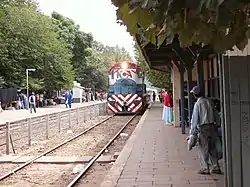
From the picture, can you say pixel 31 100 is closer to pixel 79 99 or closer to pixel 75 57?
pixel 79 99

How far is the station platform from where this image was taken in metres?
8.23

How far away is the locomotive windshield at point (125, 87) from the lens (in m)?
35.5

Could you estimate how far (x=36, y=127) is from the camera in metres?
18.6

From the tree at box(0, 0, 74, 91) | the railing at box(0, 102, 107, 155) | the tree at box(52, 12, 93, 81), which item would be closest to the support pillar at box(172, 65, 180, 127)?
the railing at box(0, 102, 107, 155)

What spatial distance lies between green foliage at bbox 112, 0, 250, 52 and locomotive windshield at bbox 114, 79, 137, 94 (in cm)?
3290

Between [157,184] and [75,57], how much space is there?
7760 centimetres

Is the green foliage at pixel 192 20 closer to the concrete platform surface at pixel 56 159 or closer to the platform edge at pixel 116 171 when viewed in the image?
the platform edge at pixel 116 171

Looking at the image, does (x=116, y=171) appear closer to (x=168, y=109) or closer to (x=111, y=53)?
(x=168, y=109)

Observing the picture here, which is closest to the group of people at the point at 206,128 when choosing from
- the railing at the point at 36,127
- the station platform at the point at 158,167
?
the station platform at the point at 158,167

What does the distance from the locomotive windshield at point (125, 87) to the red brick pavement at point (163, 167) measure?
20106 mm

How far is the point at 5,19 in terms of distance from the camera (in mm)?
52656

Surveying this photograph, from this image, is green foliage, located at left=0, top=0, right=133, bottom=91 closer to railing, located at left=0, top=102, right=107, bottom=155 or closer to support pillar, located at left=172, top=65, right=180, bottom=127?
railing, located at left=0, top=102, right=107, bottom=155

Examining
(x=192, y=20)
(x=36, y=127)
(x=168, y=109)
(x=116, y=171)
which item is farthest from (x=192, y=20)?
(x=168, y=109)

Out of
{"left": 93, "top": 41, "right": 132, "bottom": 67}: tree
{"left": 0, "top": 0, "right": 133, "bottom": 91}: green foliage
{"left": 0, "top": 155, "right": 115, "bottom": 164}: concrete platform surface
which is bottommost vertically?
{"left": 0, "top": 155, "right": 115, "bottom": 164}: concrete platform surface
